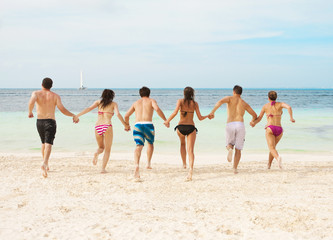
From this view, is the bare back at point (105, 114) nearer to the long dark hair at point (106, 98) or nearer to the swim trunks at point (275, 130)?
the long dark hair at point (106, 98)

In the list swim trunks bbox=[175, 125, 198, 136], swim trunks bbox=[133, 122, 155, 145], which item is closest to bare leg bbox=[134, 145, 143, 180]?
swim trunks bbox=[133, 122, 155, 145]

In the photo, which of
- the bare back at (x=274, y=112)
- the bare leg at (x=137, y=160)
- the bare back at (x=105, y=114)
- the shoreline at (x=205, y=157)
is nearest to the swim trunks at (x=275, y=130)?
the bare back at (x=274, y=112)

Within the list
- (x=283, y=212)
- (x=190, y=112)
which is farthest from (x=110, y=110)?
(x=283, y=212)

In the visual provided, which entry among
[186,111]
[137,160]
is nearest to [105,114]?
[137,160]

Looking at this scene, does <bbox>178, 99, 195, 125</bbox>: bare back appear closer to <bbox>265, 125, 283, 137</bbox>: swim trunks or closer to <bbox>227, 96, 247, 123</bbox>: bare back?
<bbox>227, 96, 247, 123</bbox>: bare back

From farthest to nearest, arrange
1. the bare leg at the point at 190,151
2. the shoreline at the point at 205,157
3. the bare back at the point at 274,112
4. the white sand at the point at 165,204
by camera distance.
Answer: the shoreline at the point at 205,157 < the bare back at the point at 274,112 < the bare leg at the point at 190,151 < the white sand at the point at 165,204

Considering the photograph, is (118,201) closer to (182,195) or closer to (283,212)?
(182,195)

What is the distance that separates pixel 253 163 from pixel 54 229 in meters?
6.44

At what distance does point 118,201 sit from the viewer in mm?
5375

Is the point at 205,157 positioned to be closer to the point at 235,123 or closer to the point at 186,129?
the point at 235,123

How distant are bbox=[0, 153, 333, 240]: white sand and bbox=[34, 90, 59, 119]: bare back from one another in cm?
124

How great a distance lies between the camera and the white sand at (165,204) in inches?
164

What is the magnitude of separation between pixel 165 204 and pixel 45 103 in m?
3.24

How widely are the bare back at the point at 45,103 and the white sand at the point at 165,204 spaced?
1.24 metres
